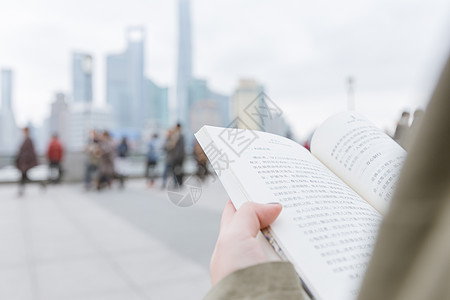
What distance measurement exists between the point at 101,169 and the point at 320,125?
7852 mm

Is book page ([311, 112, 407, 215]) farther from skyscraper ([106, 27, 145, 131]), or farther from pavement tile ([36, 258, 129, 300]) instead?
skyscraper ([106, 27, 145, 131])

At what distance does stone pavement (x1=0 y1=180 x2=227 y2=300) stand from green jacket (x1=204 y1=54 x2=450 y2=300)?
101 inches

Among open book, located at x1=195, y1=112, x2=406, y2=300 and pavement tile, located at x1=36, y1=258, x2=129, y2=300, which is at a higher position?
open book, located at x1=195, y1=112, x2=406, y2=300

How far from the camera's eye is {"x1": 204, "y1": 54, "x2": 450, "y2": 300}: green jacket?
20 centimetres

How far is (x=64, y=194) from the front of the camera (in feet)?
26.9

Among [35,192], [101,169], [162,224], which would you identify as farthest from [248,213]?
[35,192]

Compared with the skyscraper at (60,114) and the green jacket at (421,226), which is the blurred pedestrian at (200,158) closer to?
the green jacket at (421,226)

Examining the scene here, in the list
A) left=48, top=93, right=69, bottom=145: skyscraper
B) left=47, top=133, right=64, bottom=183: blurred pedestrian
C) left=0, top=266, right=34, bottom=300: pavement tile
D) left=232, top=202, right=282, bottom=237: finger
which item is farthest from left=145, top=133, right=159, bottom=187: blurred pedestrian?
left=48, top=93, right=69, bottom=145: skyscraper

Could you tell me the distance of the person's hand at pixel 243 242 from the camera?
0.57m

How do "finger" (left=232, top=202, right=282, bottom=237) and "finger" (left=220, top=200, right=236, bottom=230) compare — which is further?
"finger" (left=220, top=200, right=236, bottom=230)

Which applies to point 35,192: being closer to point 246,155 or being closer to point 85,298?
point 85,298

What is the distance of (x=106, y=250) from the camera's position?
12.2 ft

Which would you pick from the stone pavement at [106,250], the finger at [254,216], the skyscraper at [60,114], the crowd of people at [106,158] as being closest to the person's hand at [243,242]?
the finger at [254,216]

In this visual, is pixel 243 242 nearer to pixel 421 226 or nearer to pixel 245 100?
pixel 421 226
